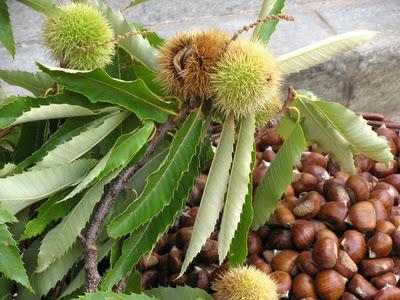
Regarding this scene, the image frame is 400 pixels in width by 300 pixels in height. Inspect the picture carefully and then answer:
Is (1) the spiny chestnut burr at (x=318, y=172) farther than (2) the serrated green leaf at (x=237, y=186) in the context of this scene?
Yes

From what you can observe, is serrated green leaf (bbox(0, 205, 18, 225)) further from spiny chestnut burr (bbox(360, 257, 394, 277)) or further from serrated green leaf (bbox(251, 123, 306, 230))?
spiny chestnut burr (bbox(360, 257, 394, 277))

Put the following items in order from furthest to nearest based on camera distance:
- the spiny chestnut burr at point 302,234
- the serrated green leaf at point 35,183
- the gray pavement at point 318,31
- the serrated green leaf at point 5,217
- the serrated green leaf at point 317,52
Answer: the gray pavement at point 318,31 → the spiny chestnut burr at point 302,234 → the serrated green leaf at point 317,52 → the serrated green leaf at point 35,183 → the serrated green leaf at point 5,217

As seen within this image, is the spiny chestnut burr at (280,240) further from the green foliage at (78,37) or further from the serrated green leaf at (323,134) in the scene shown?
the green foliage at (78,37)

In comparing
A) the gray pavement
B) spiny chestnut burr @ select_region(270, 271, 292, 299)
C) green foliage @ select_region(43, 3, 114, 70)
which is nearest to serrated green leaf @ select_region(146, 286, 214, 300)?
spiny chestnut burr @ select_region(270, 271, 292, 299)

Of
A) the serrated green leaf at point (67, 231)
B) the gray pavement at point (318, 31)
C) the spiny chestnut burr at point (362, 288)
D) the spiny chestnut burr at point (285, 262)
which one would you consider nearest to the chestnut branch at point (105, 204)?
the serrated green leaf at point (67, 231)

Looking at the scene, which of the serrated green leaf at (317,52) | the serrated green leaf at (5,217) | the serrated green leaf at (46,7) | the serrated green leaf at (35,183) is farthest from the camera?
the serrated green leaf at (317,52)

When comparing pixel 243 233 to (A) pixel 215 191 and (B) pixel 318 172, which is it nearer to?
(A) pixel 215 191

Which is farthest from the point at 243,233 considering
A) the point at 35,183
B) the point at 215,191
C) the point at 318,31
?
the point at 318,31

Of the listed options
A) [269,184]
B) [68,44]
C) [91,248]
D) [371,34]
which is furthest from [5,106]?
[371,34]
